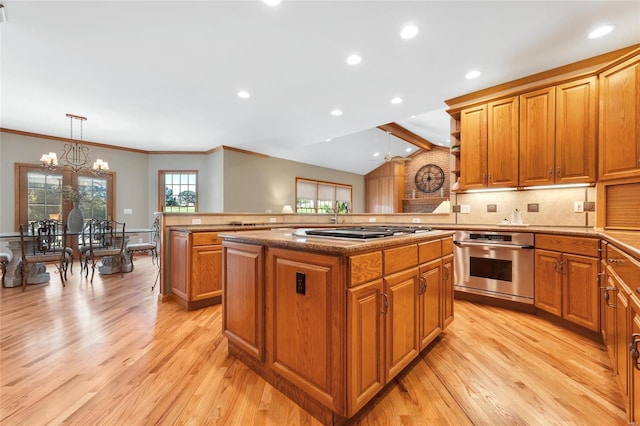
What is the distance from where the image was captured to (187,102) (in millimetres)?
3859

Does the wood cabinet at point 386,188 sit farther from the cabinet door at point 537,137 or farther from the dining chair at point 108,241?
the dining chair at point 108,241

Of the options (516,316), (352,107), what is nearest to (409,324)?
(516,316)

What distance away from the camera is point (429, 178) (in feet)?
31.2

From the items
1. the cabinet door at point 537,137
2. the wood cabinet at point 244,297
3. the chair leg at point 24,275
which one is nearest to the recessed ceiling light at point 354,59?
the cabinet door at point 537,137

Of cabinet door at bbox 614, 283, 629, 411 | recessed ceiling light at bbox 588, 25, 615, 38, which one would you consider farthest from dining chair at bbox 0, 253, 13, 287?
recessed ceiling light at bbox 588, 25, 615, 38

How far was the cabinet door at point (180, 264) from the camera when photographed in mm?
2850

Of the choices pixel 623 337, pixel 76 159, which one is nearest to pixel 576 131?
pixel 623 337

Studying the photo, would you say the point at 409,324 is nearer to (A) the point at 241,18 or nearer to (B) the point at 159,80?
(A) the point at 241,18

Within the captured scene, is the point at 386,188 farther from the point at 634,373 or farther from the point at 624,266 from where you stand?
the point at 634,373

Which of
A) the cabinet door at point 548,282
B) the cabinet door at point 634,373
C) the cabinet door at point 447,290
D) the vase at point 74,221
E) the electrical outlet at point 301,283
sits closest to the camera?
the cabinet door at point 634,373

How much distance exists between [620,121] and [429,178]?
23.8 ft

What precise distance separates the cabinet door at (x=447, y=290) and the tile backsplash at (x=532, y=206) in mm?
1704

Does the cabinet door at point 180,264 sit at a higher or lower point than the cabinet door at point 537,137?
lower

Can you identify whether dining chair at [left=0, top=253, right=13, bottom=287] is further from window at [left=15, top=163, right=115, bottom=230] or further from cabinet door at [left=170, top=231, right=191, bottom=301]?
cabinet door at [left=170, top=231, right=191, bottom=301]
